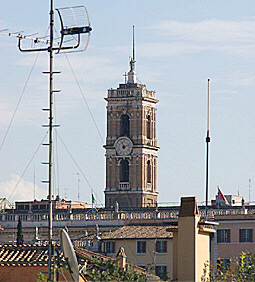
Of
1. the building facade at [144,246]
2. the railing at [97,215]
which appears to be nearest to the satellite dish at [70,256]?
the building facade at [144,246]

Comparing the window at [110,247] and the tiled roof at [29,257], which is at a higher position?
the window at [110,247]

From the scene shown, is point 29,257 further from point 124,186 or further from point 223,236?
point 124,186

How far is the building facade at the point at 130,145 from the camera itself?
152 m

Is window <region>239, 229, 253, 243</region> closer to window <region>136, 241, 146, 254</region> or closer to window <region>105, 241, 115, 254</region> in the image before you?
Answer: window <region>136, 241, 146, 254</region>

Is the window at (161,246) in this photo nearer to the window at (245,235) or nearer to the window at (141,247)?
the window at (141,247)

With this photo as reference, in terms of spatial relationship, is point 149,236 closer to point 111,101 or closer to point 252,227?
point 252,227

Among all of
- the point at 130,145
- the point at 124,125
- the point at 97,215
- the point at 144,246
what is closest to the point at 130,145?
the point at 130,145

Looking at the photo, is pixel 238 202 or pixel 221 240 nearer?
pixel 221 240

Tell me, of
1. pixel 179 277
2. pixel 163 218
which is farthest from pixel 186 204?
pixel 163 218

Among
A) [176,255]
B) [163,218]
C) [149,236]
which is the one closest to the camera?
[176,255]

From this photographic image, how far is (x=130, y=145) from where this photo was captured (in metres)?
154

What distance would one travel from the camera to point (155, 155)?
157625mm

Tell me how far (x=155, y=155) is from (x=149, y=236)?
65.3 m

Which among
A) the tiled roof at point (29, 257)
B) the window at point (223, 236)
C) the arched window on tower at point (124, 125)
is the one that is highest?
the arched window on tower at point (124, 125)
